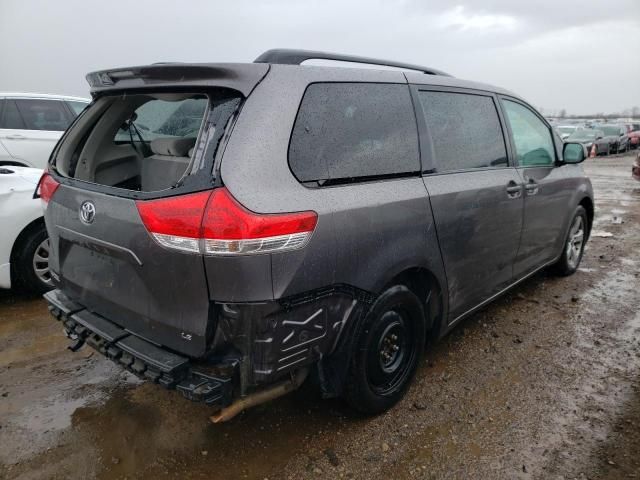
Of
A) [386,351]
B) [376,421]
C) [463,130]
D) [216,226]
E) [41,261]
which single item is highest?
[463,130]

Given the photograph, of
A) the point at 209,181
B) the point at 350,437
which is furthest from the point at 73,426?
the point at 209,181

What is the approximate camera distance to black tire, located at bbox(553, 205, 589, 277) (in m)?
4.73

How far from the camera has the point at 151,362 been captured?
2.05m

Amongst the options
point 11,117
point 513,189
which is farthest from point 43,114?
point 513,189

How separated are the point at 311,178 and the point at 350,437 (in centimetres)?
141

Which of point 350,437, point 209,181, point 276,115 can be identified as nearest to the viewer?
point 209,181

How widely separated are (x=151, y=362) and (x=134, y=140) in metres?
1.65

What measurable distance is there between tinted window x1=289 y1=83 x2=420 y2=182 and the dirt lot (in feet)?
4.58

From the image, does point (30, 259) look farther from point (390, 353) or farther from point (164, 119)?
point (390, 353)

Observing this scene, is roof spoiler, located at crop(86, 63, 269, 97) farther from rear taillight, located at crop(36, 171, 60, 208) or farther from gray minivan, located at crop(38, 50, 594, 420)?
rear taillight, located at crop(36, 171, 60, 208)

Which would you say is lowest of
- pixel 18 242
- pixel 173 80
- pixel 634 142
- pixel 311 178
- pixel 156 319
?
pixel 634 142

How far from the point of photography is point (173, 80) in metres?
2.14

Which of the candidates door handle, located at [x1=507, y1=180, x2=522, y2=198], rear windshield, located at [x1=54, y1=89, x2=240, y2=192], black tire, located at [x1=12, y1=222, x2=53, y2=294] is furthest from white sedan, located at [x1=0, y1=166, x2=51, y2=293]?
door handle, located at [x1=507, y1=180, x2=522, y2=198]

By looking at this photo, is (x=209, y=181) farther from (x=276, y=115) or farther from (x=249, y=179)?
(x=276, y=115)
